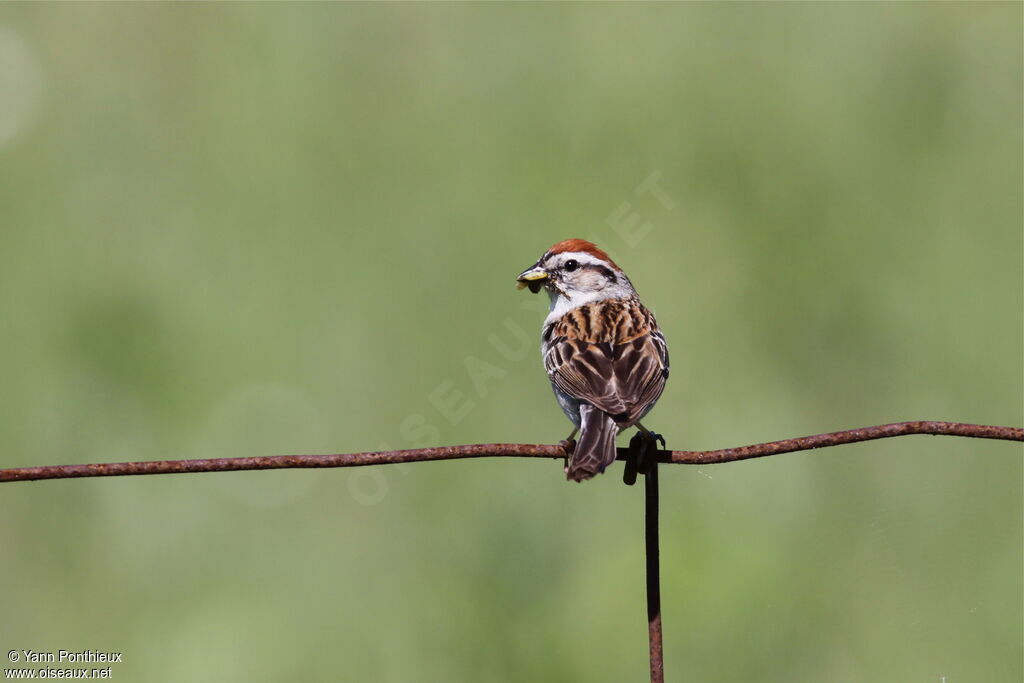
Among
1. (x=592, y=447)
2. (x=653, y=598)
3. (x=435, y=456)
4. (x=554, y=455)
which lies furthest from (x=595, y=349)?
(x=653, y=598)

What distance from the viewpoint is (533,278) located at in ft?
17.0

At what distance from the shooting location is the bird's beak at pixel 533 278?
17.0 feet

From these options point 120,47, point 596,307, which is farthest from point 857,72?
point 120,47

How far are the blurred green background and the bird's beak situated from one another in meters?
0.78

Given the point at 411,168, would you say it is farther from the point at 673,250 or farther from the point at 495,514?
the point at 495,514

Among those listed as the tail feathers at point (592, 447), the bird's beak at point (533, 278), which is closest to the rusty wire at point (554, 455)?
the tail feathers at point (592, 447)

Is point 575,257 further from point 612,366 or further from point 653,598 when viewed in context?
point 653,598

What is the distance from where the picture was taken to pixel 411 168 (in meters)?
7.13

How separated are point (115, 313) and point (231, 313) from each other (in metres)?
0.58

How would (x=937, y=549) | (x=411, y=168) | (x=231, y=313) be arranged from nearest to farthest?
Result: 1. (x=937, y=549)
2. (x=231, y=313)
3. (x=411, y=168)

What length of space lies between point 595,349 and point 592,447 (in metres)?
0.80

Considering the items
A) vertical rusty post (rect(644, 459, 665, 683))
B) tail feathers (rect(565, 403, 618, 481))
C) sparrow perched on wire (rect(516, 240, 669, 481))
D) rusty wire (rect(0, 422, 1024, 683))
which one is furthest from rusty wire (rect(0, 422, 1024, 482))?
sparrow perched on wire (rect(516, 240, 669, 481))

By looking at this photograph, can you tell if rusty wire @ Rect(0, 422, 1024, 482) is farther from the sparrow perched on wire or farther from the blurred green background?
the blurred green background

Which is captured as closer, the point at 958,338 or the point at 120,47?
the point at 958,338
